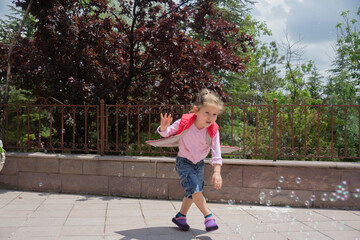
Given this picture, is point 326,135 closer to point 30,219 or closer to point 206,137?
point 206,137

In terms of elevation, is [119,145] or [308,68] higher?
[308,68]

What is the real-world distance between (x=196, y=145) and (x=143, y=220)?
4.49 feet

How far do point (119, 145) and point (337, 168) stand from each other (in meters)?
3.88

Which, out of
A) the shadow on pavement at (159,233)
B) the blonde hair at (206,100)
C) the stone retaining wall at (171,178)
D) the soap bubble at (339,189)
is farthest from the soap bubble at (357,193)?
the blonde hair at (206,100)

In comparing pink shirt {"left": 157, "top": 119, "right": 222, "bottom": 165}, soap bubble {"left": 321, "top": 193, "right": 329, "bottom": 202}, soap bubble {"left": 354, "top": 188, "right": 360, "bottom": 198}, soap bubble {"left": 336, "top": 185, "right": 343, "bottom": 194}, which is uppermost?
pink shirt {"left": 157, "top": 119, "right": 222, "bottom": 165}

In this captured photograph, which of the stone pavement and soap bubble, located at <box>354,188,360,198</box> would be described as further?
soap bubble, located at <box>354,188,360,198</box>

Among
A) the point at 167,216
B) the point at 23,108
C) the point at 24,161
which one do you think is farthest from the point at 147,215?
the point at 23,108

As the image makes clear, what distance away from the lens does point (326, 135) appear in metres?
8.75

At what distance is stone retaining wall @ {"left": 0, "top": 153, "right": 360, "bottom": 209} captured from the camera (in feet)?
17.5

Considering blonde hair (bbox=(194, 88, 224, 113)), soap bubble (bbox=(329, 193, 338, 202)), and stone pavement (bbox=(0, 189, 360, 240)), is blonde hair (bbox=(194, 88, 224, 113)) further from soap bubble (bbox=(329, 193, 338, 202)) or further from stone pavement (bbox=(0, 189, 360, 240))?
soap bubble (bbox=(329, 193, 338, 202))

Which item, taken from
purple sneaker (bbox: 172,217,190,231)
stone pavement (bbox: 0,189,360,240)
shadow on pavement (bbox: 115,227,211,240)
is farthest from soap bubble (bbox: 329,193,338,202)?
purple sneaker (bbox: 172,217,190,231)

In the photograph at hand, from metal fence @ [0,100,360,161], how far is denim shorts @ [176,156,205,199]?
176 centimetres

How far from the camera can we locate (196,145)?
368 centimetres

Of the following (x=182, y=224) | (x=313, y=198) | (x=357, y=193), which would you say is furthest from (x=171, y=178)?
(x=357, y=193)
